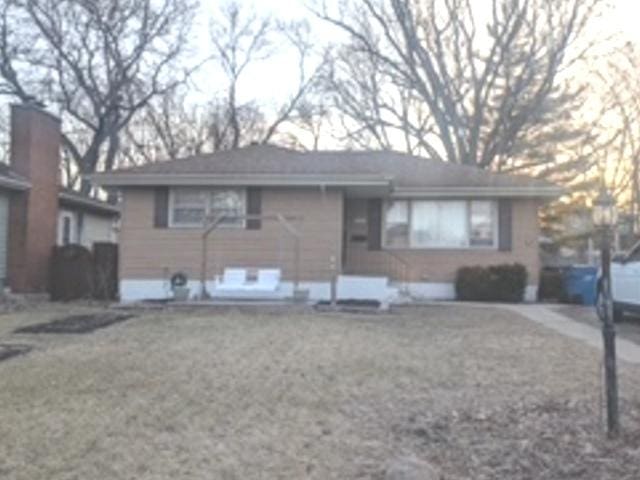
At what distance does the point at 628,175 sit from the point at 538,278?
24567 mm

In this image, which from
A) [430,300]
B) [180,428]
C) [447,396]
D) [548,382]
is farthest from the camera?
[430,300]

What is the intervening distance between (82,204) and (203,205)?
9.05 m

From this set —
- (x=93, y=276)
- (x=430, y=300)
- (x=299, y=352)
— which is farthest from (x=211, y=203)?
(x=299, y=352)

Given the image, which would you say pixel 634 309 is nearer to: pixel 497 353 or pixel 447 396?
pixel 497 353

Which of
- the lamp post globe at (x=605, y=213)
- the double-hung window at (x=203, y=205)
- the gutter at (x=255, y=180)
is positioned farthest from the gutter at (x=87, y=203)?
the lamp post globe at (x=605, y=213)

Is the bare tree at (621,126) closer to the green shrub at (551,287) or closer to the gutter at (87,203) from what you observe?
the green shrub at (551,287)

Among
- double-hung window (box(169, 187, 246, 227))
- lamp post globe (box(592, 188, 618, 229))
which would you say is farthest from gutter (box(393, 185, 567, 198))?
lamp post globe (box(592, 188, 618, 229))

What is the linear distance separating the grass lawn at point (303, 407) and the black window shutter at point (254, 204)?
752 centimetres

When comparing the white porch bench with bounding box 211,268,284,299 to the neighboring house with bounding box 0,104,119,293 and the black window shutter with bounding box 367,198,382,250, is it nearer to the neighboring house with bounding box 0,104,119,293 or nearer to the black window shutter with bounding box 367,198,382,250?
the black window shutter with bounding box 367,198,382,250

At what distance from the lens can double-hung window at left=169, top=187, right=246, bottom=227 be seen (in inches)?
797

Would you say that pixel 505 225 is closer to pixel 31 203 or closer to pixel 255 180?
pixel 255 180

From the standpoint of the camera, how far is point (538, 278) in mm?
22266

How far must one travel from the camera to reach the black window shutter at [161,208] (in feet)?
66.6

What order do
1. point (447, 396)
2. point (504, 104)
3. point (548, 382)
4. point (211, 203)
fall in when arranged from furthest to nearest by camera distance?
point (504, 104) < point (211, 203) < point (548, 382) < point (447, 396)
